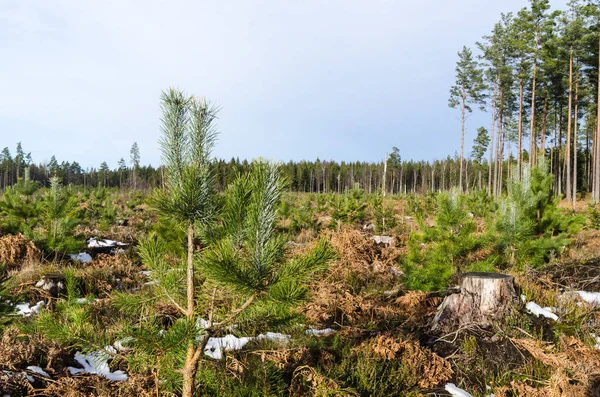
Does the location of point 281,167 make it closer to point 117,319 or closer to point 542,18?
point 117,319

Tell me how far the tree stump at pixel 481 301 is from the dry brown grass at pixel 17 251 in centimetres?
784

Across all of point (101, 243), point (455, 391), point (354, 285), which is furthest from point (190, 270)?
point (101, 243)

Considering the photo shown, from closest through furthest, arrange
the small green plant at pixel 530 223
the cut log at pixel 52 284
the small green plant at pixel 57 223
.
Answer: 1. the cut log at pixel 52 284
2. the small green plant at pixel 530 223
3. the small green plant at pixel 57 223

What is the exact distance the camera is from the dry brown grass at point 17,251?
7400 millimetres

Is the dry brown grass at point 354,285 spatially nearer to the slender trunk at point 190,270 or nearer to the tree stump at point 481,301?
the tree stump at point 481,301

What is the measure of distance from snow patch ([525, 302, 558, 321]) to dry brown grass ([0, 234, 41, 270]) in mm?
8911

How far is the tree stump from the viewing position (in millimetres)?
4652

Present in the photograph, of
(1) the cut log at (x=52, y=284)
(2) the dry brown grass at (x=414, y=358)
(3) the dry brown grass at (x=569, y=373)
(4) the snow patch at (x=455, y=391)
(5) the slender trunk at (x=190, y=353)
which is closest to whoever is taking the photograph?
(5) the slender trunk at (x=190, y=353)

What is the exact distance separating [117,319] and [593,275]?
7274 mm

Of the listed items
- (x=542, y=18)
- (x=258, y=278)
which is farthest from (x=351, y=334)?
(x=542, y=18)

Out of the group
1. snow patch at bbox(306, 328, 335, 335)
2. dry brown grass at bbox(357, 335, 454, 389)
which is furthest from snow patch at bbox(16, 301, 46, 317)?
dry brown grass at bbox(357, 335, 454, 389)

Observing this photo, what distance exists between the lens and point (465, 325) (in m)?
4.46

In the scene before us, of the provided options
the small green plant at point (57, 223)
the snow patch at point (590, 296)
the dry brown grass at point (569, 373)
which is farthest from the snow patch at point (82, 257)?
the snow patch at point (590, 296)

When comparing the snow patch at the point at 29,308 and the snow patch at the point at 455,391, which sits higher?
the snow patch at the point at 29,308
